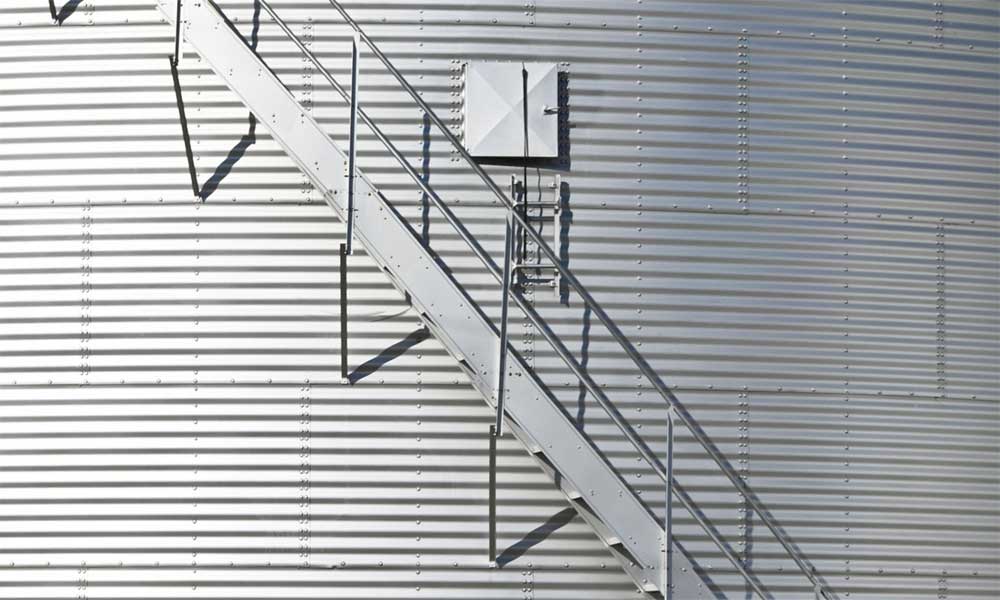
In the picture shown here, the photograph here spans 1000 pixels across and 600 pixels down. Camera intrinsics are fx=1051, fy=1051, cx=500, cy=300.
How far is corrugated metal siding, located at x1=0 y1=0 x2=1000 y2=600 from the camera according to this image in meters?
7.77

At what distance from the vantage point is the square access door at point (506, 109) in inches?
317

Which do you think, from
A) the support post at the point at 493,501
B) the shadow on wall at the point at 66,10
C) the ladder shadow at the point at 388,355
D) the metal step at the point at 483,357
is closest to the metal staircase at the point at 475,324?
the metal step at the point at 483,357

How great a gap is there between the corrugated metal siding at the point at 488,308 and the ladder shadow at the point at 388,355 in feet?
0.14

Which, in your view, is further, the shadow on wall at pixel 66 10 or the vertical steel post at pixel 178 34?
the shadow on wall at pixel 66 10

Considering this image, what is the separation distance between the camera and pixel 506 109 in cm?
805

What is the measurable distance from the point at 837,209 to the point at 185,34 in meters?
5.14

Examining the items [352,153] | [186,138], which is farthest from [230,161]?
[352,153]

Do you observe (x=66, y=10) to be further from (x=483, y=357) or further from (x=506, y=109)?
(x=483, y=357)

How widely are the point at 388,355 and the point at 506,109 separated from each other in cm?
208

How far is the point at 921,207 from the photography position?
834 cm

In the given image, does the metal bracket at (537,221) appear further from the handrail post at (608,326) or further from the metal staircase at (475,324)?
the metal staircase at (475,324)

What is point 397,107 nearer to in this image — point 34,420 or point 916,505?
point 34,420

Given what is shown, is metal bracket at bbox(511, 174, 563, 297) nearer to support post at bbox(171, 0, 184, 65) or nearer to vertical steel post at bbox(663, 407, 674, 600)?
vertical steel post at bbox(663, 407, 674, 600)

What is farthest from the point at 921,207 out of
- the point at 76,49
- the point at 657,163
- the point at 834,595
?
the point at 76,49
